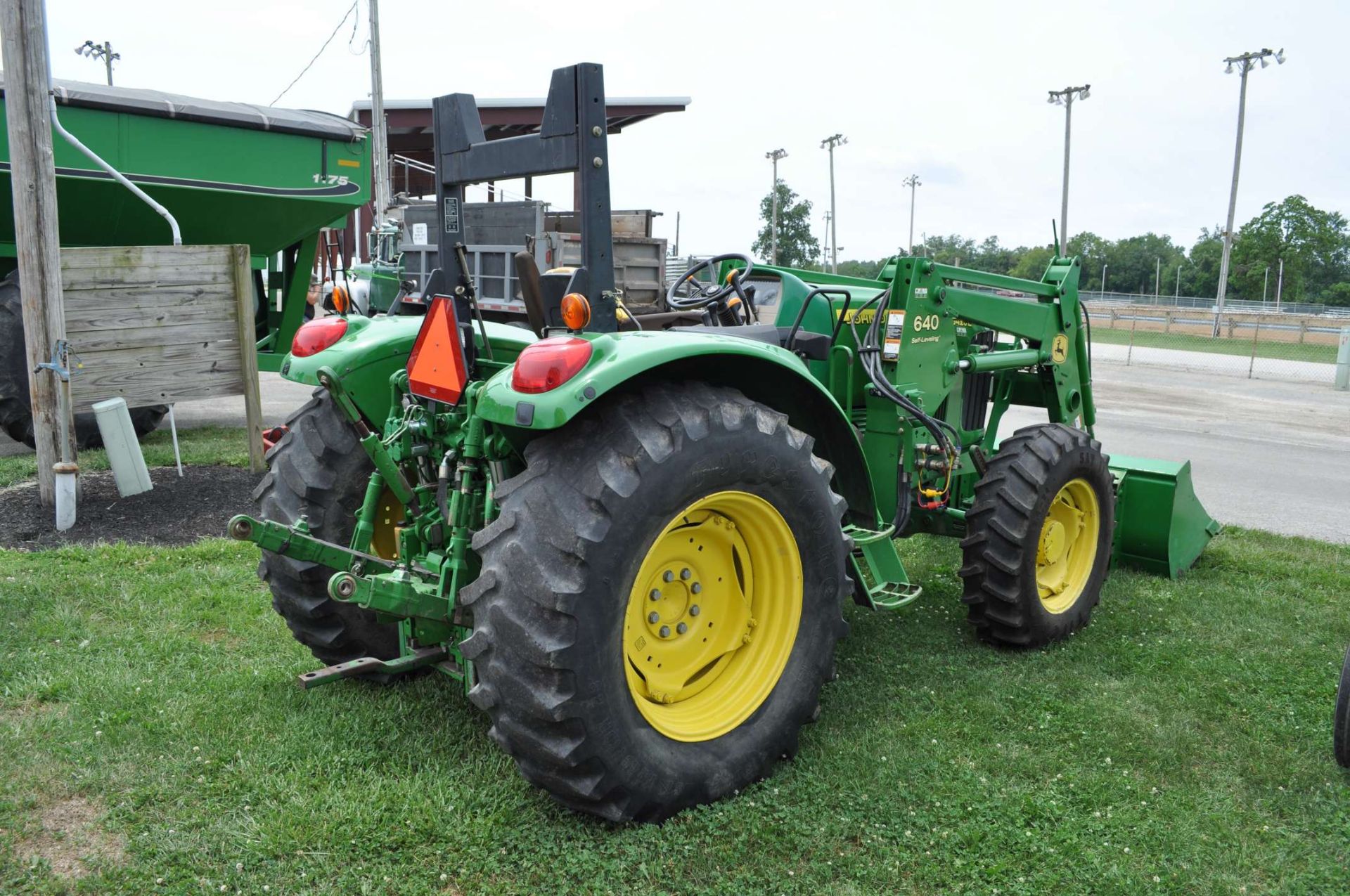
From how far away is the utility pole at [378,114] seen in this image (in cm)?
1689

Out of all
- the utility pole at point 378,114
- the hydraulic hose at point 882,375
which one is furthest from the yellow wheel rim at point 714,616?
the utility pole at point 378,114

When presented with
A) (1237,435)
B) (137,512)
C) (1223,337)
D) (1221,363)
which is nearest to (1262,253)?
(1223,337)

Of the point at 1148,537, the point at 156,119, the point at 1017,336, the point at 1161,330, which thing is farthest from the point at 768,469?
the point at 1161,330

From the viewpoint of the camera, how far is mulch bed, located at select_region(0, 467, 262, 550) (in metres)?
5.95

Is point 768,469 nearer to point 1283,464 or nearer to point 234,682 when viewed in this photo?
point 234,682

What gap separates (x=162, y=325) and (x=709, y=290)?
442cm

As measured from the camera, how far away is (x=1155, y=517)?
557cm

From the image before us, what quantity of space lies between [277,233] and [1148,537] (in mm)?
8343

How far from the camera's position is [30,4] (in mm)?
6078

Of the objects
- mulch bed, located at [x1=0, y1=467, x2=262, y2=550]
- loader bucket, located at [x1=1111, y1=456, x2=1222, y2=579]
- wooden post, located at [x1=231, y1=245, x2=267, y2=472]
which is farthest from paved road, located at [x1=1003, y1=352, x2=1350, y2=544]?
wooden post, located at [x1=231, y1=245, x2=267, y2=472]

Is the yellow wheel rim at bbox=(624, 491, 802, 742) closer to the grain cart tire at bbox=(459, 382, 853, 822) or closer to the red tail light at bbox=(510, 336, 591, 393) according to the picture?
the grain cart tire at bbox=(459, 382, 853, 822)

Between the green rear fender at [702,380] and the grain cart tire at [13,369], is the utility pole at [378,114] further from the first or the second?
the green rear fender at [702,380]

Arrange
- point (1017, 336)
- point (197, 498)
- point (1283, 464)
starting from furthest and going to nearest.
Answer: point (1283, 464) < point (197, 498) < point (1017, 336)

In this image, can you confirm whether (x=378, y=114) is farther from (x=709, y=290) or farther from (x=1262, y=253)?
(x=1262, y=253)
